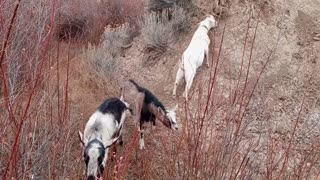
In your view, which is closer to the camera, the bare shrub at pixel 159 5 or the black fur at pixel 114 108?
the black fur at pixel 114 108

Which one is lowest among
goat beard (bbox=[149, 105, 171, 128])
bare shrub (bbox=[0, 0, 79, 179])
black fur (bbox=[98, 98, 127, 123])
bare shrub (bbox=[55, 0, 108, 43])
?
goat beard (bbox=[149, 105, 171, 128])

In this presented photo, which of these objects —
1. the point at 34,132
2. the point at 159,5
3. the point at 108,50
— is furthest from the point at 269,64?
the point at 34,132

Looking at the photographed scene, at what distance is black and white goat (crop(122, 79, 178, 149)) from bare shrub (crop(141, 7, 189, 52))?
217 centimetres

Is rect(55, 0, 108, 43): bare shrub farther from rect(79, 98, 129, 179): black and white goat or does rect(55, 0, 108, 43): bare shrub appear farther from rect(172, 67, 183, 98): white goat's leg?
rect(79, 98, 129, 179): black and white goat

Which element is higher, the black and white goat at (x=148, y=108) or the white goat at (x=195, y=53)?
the white goat at (x=195, y=53)

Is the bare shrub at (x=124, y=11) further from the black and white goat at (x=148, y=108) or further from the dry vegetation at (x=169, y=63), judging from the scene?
the black and white goat at (x=148, y=108)

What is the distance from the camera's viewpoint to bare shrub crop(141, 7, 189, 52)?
953 cm

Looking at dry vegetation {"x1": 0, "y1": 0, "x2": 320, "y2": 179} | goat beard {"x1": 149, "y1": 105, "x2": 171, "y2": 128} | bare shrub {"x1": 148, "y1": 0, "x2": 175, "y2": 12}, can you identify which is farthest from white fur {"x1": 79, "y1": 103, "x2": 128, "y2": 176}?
bare shrub {"x1": 148, "y1": 0, "x2": 175, "y2": 12}

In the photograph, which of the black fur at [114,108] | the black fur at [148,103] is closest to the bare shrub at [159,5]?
the black fur at [148,103]

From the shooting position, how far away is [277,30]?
9.25 meters

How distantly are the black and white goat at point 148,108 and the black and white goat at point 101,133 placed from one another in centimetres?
25

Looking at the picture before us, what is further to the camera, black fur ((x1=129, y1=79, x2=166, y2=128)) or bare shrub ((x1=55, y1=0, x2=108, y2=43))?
bare shrub ((x1=55, y1=0, x2=108, y2=43))

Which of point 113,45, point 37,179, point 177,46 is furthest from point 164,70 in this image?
point 37,179

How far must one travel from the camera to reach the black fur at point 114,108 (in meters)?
6.62
